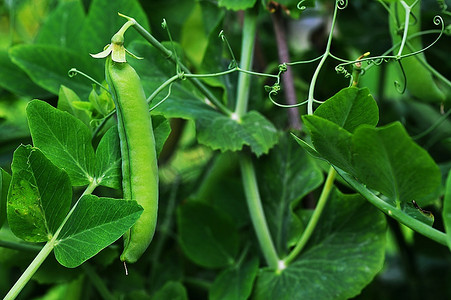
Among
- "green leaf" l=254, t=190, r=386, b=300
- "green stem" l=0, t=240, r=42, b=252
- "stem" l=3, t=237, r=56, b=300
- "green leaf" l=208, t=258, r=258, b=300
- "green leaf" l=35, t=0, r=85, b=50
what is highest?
"green leaf" l=35, t=0, r=85, b=50

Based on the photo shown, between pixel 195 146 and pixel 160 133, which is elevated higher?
pixel 160 133

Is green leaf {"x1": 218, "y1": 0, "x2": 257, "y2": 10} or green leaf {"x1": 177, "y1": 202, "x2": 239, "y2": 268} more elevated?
green leaf {"x1": 218, "y1": 0, "x2": 257, "y2": 10}

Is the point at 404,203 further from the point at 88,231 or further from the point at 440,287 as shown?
the point at 440,287

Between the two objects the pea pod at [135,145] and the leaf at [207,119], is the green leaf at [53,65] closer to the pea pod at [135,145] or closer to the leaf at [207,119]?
the leaf at [207,119]

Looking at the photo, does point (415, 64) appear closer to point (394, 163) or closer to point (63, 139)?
point (394, 163)

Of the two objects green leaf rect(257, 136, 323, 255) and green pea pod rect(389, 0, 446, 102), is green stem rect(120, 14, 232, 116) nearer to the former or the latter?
green leaf rect(257, 136, 323, 255)

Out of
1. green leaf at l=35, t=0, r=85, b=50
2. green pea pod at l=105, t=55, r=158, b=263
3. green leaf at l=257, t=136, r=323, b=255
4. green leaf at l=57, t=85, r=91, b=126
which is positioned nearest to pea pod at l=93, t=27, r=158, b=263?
green pea pod at l=105, t=55, r=158, b=263

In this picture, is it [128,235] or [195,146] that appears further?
[195,146]

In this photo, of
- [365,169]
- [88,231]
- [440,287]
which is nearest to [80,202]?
[88,231]

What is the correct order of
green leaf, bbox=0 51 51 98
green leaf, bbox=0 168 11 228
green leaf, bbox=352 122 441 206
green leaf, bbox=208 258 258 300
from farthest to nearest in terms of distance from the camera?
green leaf, bbox=0 51 51 98, green leaf, bbox=208 258 258 300, green leaf, bbox=0 168 11 228, green leaf, bbox=352 122 441 206
